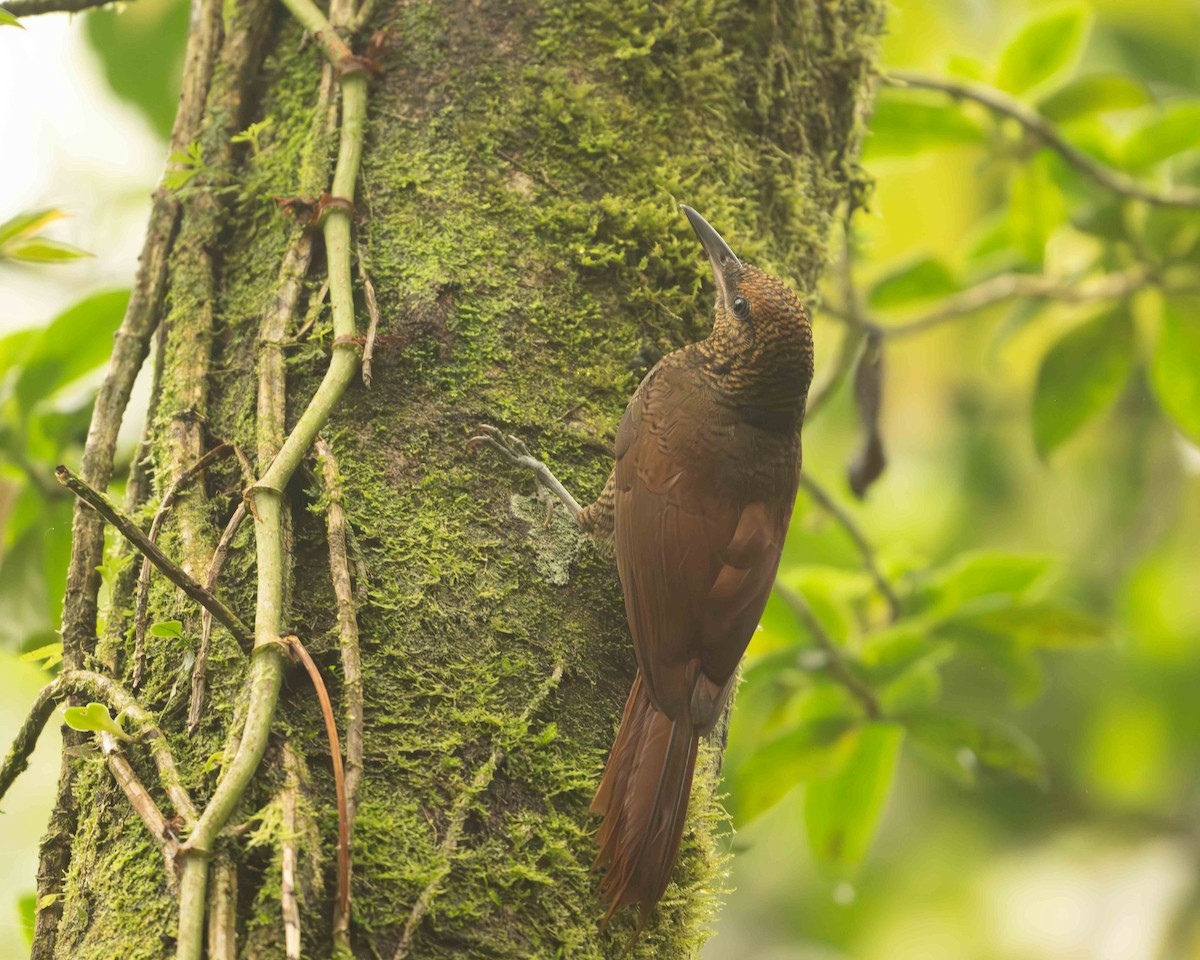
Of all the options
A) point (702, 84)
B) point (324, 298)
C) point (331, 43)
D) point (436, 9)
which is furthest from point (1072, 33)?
point (324, 298)

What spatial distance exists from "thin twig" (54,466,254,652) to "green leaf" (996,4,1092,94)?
8.04 feet

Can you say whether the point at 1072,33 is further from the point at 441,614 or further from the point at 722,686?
the point at 441,614

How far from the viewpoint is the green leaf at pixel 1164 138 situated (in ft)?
9.12

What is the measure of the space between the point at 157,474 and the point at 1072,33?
7.90 ft

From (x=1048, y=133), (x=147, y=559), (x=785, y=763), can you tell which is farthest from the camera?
(x=1048, y=133)

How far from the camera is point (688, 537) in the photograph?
2.13 meters

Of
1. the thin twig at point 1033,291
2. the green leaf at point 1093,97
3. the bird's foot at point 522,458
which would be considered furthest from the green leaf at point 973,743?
the green leaf at point 1093,97

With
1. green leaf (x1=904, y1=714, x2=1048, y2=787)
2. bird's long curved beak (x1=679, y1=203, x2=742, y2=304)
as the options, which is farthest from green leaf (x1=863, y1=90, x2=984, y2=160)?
green leaf (x1=904, y1=714, x2=1048, y2=787)

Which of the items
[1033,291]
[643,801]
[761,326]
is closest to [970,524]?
[1033,291]

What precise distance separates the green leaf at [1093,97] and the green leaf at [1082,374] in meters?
0.53

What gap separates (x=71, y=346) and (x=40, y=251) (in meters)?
0.46

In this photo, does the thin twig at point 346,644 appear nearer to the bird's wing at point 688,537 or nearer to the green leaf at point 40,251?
the bird's wing at point 688,537

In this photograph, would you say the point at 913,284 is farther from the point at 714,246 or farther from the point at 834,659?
the point at 714,246

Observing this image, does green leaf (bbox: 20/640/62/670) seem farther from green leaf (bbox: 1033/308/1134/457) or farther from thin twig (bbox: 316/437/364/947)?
green leaf (bbox: 1033/308/1134/457)
